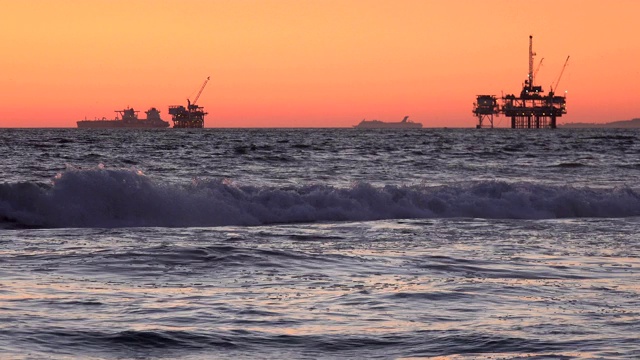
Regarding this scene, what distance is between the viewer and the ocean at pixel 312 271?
8.72 metres

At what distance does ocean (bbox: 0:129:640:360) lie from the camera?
28.6ft

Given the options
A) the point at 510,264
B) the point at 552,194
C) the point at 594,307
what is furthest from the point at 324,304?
the point at 552,194

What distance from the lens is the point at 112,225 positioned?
20.3m

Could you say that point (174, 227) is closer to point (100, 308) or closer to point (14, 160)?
point (100, 308)

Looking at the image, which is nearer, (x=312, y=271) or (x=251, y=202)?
(x=312, y=271)

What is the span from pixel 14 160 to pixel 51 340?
133 feet

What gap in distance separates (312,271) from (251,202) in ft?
35.0

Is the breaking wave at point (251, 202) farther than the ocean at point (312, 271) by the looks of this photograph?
Yes

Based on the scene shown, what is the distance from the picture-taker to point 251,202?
23.3 m

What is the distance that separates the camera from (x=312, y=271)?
1282 centimetres

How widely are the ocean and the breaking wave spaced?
0.18ft

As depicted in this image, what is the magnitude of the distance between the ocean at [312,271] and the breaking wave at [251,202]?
56 millimetres

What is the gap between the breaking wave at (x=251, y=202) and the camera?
21.1 metres

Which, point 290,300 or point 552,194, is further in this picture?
point 552,194
